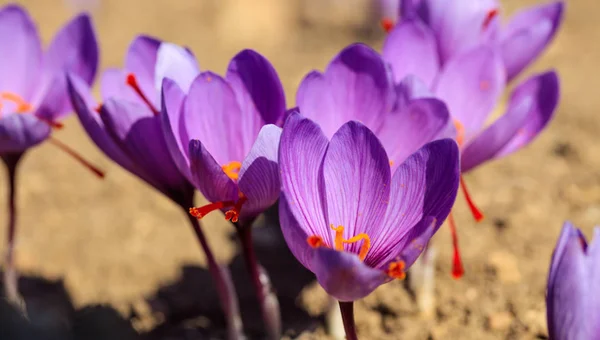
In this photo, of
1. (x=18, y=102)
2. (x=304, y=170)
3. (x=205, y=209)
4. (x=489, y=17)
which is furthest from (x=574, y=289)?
(x=18, y=102)

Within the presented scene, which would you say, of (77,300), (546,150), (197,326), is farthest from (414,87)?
(546,150)

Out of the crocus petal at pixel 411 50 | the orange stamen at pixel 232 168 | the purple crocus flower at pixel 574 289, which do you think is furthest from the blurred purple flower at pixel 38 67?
the purple crocus flower at pixel 574 289

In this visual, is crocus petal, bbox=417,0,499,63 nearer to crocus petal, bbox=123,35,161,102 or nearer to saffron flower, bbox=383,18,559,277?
saffron flower, bbox=383,18,559,277

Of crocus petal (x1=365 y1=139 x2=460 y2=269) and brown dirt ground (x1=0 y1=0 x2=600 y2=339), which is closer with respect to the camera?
crocus petal (x1=365 y1=139 x2=460 y2=269)

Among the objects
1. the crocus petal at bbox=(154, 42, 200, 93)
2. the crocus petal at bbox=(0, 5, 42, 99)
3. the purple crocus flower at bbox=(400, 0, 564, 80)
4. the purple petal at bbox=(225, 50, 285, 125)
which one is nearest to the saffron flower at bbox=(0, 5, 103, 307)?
the crocus petal at bbox=(0, 5, 42, 99)

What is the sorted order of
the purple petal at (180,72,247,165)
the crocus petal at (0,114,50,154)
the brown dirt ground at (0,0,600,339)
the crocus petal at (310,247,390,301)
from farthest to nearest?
the brown dirt ground at (0,0,600,339) → the crocus petal at (0,114,50,154) → the purple petal at (180,72,247,165) → the crocus petal at (310,247,390,301)
